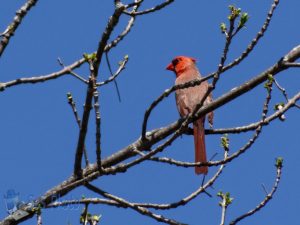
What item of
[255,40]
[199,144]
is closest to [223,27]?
[255,40]

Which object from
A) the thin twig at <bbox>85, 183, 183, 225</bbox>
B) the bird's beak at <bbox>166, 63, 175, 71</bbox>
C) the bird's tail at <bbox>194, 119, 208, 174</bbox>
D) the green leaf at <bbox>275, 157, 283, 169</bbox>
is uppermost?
the bird's beak at <bbox>166, 63, 175, 71</bbox>

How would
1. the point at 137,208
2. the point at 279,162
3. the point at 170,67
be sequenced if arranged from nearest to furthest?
the point at 137,208
the point at 279,162
the point at 170,67

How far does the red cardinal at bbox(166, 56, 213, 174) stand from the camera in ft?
16.6

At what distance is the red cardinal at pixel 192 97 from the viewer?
5.07m

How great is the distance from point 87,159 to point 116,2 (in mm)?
856

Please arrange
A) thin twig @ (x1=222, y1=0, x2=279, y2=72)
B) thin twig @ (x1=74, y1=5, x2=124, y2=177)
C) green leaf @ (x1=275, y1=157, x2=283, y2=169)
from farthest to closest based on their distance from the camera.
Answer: green leaf @ (x1=275, y1=157, x2=283, y2=169) → thin twig @ (x1=222, y1=0, x2=279, y2=72) → thin twig @ (x1=74, y1=5, x2=124, y2=177)

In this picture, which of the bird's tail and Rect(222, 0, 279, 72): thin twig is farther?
the bird's tail

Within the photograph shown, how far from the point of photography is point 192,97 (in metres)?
5.99

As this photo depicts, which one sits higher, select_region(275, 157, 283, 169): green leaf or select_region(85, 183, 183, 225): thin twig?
select_region(275, 157, 283, 169): green leaf

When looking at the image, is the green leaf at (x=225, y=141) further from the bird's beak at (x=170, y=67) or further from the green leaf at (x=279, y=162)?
the bird's beak at (x=170, y=67)

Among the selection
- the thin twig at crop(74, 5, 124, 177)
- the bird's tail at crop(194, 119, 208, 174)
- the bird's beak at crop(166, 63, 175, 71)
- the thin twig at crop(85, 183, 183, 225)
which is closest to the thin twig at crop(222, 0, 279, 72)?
the thin twig at crop(74, 5, 124, 177)

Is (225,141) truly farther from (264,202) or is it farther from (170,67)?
(170,67)

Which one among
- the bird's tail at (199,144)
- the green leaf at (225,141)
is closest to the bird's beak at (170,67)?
the bird's tail at (199,144)

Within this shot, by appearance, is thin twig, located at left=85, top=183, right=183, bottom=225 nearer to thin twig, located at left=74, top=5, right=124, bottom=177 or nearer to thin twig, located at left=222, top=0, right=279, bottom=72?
thin twig, located at left=74, top=5, right=124, bottom=177
